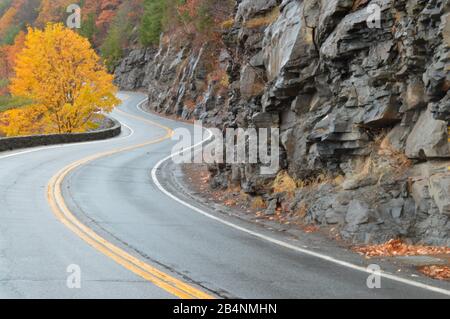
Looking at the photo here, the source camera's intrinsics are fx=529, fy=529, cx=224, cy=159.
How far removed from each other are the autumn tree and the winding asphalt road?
76.4 ft

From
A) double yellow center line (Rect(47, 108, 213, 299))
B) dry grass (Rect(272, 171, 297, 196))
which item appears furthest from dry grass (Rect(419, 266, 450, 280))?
dry grass (Rect(272, 171, 297, 196))

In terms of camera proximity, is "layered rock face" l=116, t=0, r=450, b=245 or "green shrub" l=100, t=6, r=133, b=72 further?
"green shrub" l=100, t=6, r=133, b=72

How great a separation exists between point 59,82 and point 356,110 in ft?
107

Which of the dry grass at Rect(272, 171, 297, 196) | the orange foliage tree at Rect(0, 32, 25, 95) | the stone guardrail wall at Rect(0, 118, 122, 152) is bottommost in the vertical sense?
the dry grass at Rect(272, 171, 297, 196)

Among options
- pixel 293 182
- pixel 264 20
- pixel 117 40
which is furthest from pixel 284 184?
pixel 117 40

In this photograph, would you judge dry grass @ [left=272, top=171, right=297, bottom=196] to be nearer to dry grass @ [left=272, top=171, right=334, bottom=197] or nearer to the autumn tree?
dry grass @ [left=272, top=171, right=334, bottom=197]

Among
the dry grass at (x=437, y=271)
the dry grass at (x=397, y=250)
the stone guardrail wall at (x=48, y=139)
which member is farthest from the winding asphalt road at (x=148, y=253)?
the stone guardrail wall at (x=48, y=139)

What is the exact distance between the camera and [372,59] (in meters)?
12.1

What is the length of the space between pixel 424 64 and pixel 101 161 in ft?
57.7

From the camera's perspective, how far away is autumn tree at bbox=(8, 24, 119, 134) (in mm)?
40031

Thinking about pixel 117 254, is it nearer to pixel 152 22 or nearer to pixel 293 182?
pixel 293 182

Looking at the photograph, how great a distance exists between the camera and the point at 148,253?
9492 mm

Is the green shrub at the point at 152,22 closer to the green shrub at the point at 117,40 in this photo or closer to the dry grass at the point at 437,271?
the green shrub at the point at 117,40
